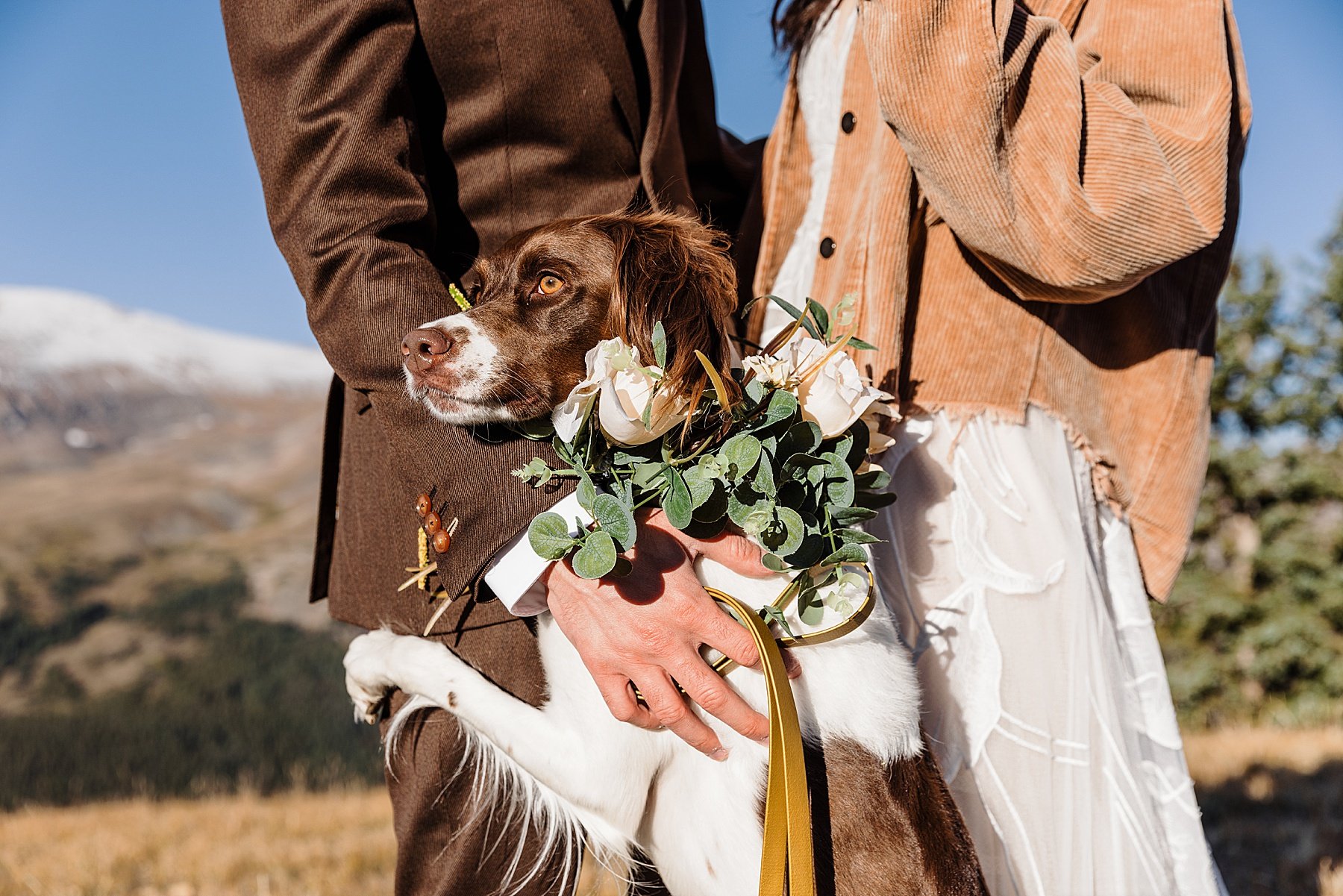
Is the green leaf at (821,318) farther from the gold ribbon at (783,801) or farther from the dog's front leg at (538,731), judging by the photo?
the dog's front leg at (538,731)

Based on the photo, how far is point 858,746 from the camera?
5.31 ft

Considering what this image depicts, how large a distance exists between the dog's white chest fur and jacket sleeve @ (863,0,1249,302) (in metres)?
0.76

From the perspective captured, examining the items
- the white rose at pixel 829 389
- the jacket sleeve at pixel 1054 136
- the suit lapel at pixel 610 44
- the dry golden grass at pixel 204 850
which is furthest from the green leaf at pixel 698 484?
the dry golden grass at pixel 204 850

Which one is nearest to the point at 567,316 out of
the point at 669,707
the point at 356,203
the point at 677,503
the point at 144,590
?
the point at 356,203

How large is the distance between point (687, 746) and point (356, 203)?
45.2 inches

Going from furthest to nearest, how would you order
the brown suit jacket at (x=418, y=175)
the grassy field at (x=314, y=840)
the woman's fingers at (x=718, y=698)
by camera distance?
1. the grassy field at (x=314, y=840)
2. the brown suit jacket at (x=418, y=175)
3. the woman's fingers at (x=718, y=698)

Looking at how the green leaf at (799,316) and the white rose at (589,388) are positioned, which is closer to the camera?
the white rose at (589,388)

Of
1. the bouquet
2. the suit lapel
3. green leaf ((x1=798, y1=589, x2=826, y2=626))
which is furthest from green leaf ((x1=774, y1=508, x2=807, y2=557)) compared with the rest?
the suit lapel

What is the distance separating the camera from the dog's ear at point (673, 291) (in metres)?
1.70

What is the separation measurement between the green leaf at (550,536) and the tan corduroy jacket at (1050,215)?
779mm

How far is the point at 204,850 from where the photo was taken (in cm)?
481

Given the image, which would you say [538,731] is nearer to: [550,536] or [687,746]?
[687,746]

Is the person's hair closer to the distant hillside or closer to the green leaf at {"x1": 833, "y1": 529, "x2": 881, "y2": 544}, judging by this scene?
the green leaf at {"x1": 833, "y1": 529, "x2": 881, "y2": 544}

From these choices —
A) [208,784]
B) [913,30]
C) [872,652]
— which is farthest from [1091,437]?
[208,784]
